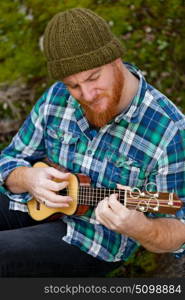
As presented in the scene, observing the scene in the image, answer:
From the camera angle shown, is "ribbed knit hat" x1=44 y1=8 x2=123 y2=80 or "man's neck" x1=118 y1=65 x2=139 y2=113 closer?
"ribbed knit hat" x1=44 y1=8 x2=123 y2=80

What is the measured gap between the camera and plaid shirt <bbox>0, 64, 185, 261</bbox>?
262 centimetres

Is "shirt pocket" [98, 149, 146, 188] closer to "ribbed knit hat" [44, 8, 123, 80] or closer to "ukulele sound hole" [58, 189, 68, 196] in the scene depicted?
"ukulele sound hole" [58, 189, 68, 196]

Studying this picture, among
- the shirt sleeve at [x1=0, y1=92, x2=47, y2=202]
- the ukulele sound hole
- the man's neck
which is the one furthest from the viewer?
the shirt sleeve at [x1=0, y1=92, x2=47, y2=202]

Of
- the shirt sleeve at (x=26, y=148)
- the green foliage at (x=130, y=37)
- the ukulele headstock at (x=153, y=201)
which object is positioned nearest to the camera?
the ukulele headstock at (x=153, y=201)

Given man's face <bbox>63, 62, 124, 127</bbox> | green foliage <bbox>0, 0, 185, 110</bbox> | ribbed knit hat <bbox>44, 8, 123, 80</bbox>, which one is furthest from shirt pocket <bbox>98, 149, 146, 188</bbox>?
green foliage <bbox>0, 0, 185, 110</bbox>

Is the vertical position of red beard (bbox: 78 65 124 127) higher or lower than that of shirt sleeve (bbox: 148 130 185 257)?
higher

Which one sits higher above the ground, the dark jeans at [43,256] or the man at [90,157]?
the man at [90,157]

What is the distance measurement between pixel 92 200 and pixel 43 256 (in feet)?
1.21

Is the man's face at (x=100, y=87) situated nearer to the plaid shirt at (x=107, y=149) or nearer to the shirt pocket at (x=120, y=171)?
the plaid shirt at (x=107, y=149)

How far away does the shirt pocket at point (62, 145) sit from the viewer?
295 centimetres

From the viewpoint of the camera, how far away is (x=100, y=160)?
2838mm

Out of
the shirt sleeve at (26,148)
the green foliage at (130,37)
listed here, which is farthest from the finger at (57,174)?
the green foliage at (130,37)

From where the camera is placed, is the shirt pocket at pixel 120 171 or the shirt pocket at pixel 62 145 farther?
the shirt pocket at pixel 62 145

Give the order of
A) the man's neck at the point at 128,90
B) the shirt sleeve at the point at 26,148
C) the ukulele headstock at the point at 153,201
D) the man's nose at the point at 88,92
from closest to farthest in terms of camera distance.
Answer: the ukulele headstock at the point at 153,201, the man's nose at the point at 88,92, the man's neck at the point at 128,90, the shirt sleeve at the point at 26,148
